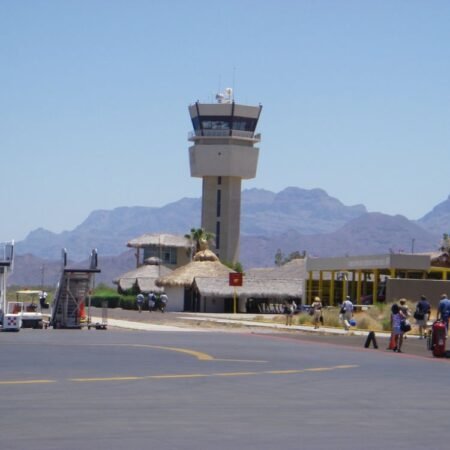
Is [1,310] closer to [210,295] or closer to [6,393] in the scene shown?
[6,393]

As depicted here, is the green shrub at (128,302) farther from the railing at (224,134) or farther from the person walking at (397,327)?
the person walking at (397,327)

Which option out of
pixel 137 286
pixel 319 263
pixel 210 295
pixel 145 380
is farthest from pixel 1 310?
pixel 137 286

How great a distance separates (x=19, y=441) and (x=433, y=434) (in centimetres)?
503

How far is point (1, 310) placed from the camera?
4181 cm

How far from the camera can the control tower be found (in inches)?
4646

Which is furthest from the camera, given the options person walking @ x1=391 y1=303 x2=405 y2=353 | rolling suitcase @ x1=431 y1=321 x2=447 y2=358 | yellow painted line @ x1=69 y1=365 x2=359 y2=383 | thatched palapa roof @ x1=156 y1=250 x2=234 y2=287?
thatched palapa roof @ x1=156 y1=250 x2=234 y2=287

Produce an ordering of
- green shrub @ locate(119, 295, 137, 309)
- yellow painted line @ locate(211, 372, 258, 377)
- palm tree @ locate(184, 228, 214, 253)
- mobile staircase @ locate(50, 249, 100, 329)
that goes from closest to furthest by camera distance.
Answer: yellow painted line @ locate(211, 372, 258, 377), mobile staircase @ locate(50, 249, 100, 329), green shrub @ locate(119, 295, 137, 309), palm tree @ locate(184, 228, 214, 253)

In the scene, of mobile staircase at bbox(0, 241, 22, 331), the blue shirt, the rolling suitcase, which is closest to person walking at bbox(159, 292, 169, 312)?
mobile staircase at bbox(0, 241, 22, 331)

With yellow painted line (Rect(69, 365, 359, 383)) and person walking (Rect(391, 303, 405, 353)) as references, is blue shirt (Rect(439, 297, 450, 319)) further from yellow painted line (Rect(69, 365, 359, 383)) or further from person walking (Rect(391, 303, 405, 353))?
yellow painted line (Rect(69, 365, 359, 383))

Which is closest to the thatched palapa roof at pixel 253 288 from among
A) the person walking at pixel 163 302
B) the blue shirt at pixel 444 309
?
the person walking at pixel 163 302

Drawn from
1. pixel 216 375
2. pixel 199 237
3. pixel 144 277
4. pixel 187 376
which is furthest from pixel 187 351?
pixel 199 237

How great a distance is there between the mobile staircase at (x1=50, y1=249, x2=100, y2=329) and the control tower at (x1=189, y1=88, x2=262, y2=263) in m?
71.6

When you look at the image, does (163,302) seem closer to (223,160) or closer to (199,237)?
(199,237)

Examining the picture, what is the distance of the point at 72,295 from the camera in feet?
152
